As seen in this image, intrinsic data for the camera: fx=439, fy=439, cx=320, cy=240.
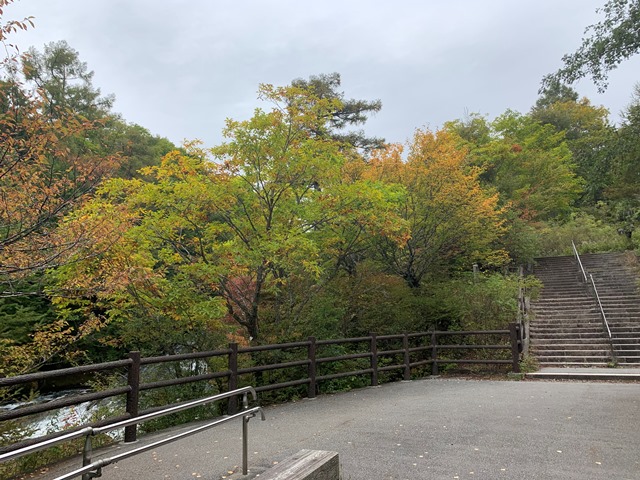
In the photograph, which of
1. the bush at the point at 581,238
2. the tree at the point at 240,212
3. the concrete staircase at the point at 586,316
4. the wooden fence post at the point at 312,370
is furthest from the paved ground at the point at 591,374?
the bush at the point at 581,238

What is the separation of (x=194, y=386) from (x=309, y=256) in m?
3.38

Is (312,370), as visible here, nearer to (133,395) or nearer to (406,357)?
(406,357)

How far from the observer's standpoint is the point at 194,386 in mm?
8570

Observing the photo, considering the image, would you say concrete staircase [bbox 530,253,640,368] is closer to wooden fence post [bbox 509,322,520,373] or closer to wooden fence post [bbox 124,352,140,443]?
wooden fence post [bbox 509,322,520,373]

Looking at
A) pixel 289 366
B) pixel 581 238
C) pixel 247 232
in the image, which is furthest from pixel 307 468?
pixel 581 238

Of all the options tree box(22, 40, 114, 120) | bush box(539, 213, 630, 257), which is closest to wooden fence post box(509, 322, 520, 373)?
bush box(539, 213, 630, 257)

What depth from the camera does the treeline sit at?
5.48 metres

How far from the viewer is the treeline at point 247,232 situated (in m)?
5.48

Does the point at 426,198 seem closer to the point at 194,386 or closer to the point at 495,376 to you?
the point at 495,376

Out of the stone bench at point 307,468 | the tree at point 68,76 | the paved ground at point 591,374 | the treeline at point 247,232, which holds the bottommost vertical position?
the paved ground at point 591,374

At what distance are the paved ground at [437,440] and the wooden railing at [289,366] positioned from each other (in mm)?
682

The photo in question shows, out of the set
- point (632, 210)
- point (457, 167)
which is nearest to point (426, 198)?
point (457, 167)

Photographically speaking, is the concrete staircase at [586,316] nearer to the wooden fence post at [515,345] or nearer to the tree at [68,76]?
the wooden fence post at [515,345]

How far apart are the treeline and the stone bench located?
10.2ft
